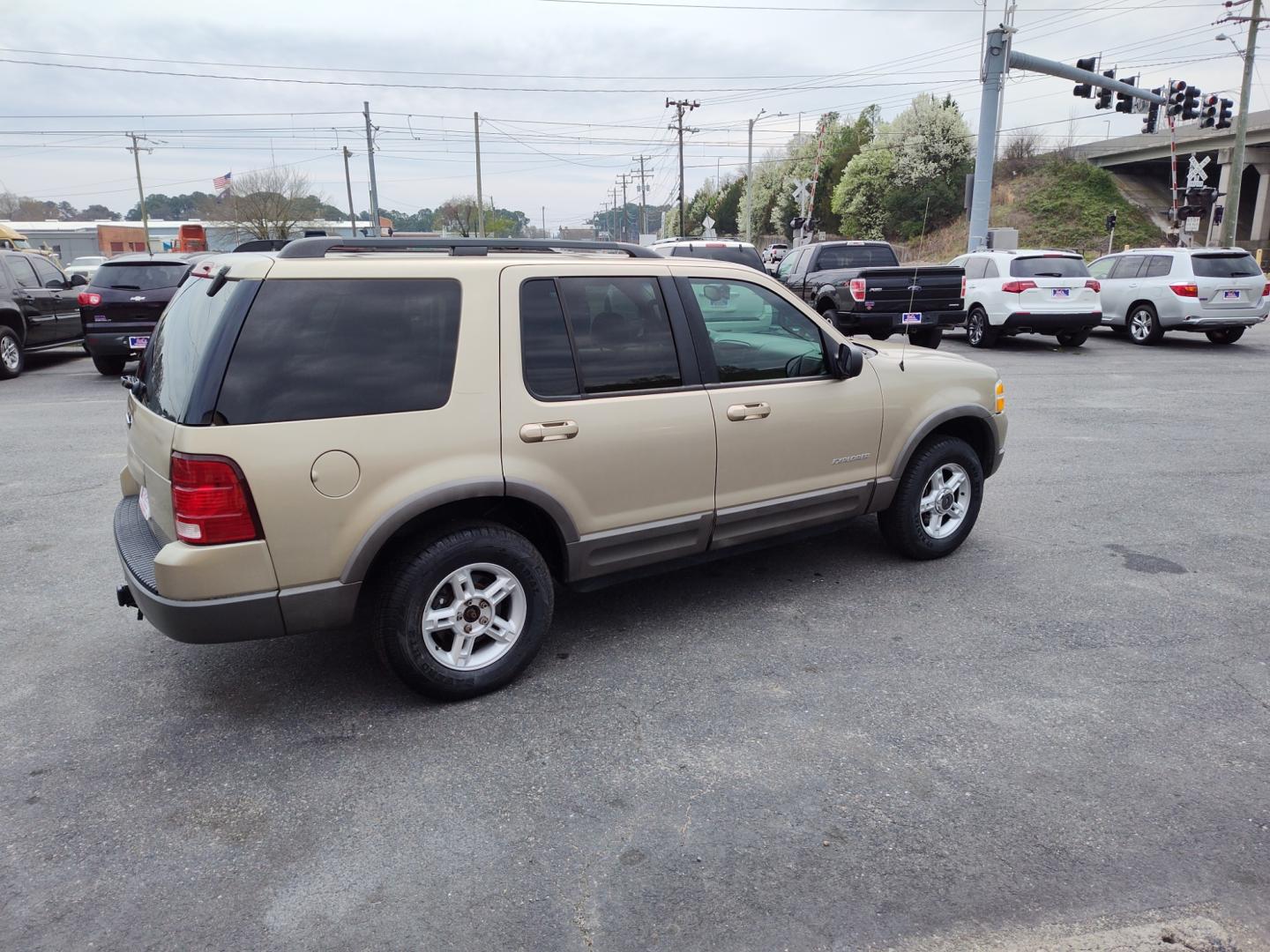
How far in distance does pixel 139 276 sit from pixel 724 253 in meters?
9.58

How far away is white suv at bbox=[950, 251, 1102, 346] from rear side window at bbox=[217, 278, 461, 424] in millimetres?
14322

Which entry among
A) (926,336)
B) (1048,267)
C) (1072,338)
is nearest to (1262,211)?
(1072,338)

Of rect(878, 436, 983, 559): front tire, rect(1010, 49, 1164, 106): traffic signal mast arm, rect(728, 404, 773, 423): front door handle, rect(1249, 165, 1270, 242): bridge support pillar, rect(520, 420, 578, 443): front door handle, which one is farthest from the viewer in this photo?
rect(1249, 165, 1270, 242): bridge support pillar

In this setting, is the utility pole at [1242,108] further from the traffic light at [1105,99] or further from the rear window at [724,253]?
the rear window at [724,253]

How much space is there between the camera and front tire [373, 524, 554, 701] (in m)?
3.56

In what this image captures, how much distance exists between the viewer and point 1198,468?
303 inches

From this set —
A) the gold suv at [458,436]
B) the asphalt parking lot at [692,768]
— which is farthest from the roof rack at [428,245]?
the asphalt parking lot at [692,768]

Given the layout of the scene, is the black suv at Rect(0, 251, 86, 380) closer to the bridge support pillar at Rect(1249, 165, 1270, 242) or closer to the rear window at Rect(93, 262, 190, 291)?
the rear window at Rect(93, 262, 190, 291)

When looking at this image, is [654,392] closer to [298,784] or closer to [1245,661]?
[298,784]

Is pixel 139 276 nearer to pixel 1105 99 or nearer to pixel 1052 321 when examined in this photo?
pixel 1052 321

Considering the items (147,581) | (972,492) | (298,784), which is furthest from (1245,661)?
(147,581)

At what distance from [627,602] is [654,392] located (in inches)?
51.2

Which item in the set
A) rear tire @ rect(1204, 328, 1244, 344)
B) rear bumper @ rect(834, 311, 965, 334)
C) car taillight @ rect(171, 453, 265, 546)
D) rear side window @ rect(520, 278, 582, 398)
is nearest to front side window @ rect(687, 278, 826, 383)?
rear side window @ rect(520, 278, 582, 398)

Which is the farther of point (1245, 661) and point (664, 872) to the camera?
point (1245, 661)
